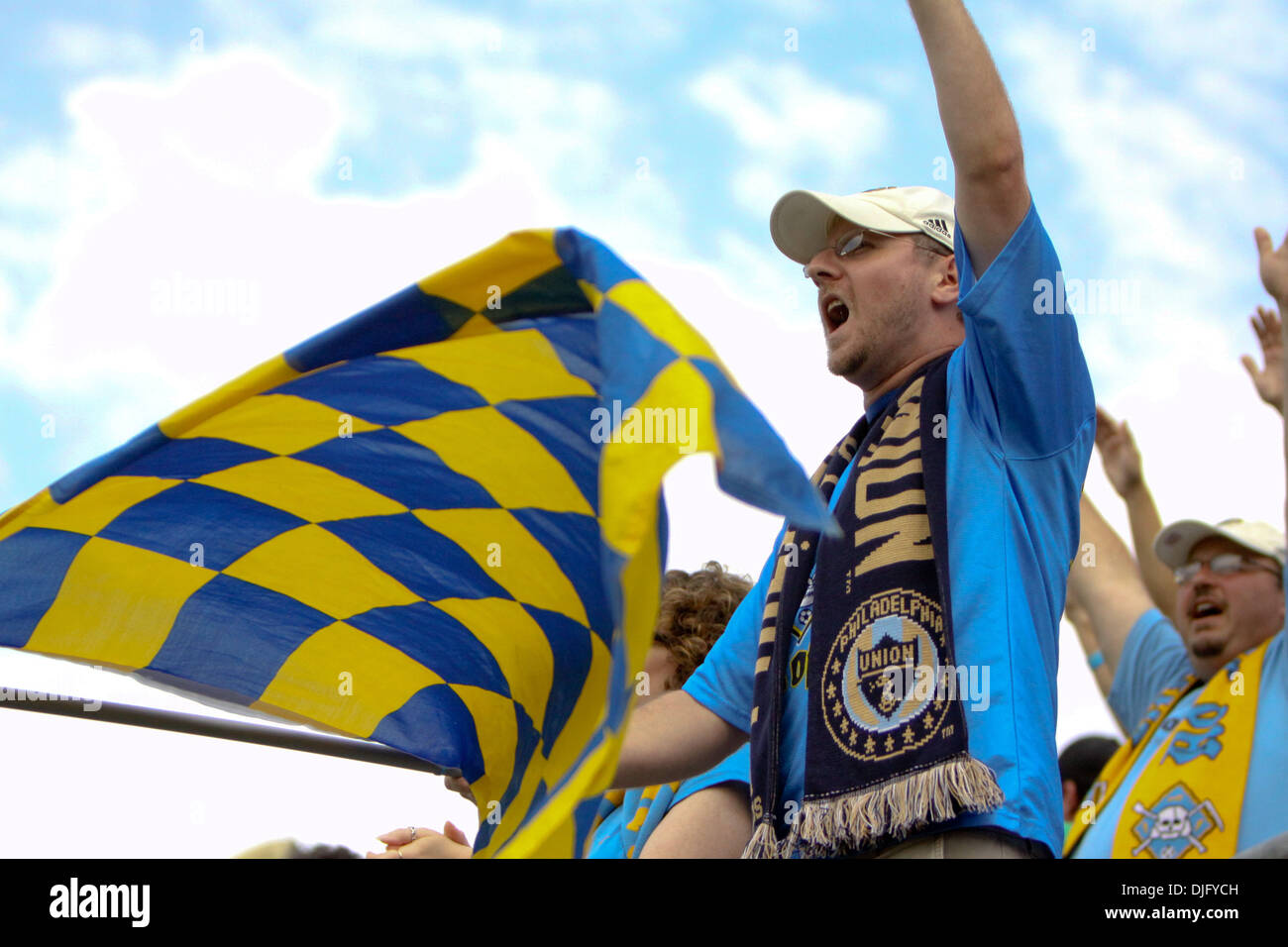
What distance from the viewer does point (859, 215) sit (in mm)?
2342

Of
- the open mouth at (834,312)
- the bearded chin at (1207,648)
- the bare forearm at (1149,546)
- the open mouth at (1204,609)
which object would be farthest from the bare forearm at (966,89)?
the bare forearm at (1149,546)

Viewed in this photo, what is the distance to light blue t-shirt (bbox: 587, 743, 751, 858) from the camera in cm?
257

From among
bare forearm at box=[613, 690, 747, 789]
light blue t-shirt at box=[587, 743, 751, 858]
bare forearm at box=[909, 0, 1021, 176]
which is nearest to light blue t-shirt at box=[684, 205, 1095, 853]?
bare forearm at box=[909, 0, 1021, 176]

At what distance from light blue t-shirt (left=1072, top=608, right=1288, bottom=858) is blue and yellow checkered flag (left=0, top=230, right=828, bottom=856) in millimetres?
1409

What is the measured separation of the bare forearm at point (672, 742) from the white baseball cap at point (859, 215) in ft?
2.82

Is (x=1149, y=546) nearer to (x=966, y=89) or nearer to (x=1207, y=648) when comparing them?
(x=1207, y=648)

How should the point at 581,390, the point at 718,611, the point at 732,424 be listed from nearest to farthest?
the point at 732,424 → the point at 581,390 → the point at 718,611

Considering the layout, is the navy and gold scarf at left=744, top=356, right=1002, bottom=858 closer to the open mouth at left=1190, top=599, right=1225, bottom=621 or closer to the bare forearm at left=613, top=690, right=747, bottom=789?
the bare forearm at left=613, top=690, right=747, bottom=789

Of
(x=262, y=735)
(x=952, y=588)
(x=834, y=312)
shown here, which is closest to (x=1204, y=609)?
(x=834, y=312)

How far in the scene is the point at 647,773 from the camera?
2.23 meters

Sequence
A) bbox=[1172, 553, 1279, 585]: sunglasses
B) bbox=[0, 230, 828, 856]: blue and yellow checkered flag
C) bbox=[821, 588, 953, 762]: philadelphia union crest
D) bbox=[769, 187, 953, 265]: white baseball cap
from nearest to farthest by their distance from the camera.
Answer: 1. bbox=[821, 588, 953, 762]: philadelphia union crest
2. bbox=[0, 230, 828, 856]: blue and yellow checkered flag
3. bbox=[769, 187, 953, 265]: white baseball cap
4. bbox=[1172, 553, 1279, 585]: sunglasses

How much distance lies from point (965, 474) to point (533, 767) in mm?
837
